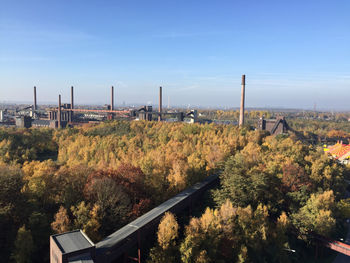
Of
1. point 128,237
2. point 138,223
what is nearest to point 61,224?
point 128,237

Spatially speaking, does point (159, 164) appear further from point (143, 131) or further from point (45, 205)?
point (143, 131)

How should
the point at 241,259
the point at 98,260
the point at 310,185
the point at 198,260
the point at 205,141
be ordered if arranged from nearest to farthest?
1. the point at 98,260
2. the point at 198,260
3. the point at 241,259
4. the point at 310,185
5. the point at 205,141

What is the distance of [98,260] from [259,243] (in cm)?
1480

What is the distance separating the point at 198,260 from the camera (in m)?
19.8

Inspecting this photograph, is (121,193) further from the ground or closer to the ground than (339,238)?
further from the ground

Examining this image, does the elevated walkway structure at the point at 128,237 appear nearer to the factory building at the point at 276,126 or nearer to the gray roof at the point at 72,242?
the gray roof at the point at 72,242

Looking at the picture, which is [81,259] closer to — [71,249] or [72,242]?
[71,249]

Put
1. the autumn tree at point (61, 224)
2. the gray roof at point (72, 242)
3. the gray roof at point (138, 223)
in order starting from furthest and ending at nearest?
the autumn tree at point (61, 224) < the gray roof at point (138, 223) < the gray roof at point (72, 242)

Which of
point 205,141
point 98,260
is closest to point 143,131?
point 205,141

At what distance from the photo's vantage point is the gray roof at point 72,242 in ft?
52.3

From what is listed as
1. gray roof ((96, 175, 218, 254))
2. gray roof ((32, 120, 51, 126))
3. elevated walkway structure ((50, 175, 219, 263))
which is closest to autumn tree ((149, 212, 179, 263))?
elevated walkway structure ((50, 175, 219, 263))

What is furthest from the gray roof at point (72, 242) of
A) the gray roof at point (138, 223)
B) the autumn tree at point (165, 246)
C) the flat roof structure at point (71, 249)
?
the autumn tree at point (165, 246)

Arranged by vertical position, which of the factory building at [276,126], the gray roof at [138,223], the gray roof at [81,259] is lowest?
the gray roof at [138,223]

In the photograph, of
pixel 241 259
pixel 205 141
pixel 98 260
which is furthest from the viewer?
pixel 205 141
